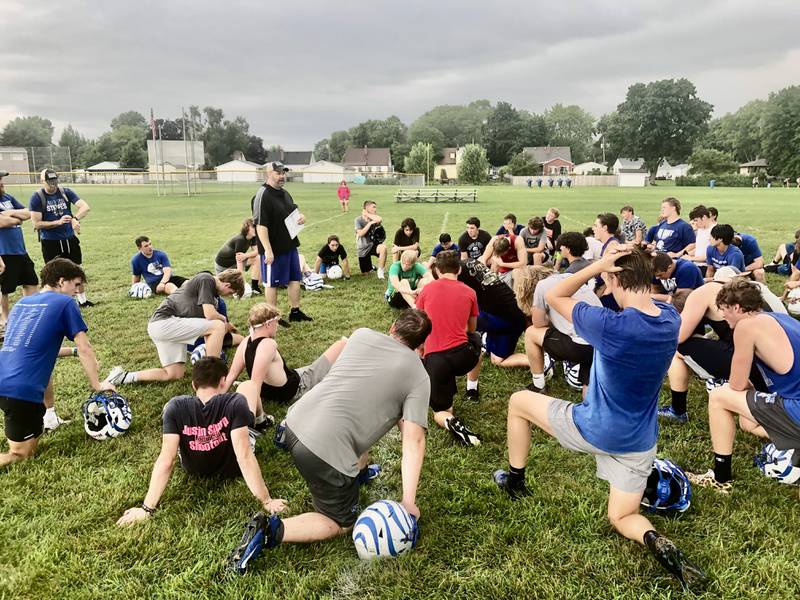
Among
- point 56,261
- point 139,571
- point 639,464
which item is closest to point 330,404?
point 139,571

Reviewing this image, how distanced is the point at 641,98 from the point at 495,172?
30.0 metres

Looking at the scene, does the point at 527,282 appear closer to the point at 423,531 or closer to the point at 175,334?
the point at 423,531

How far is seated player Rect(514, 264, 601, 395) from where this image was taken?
5.12m

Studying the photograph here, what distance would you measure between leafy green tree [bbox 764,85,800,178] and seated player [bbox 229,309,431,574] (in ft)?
297

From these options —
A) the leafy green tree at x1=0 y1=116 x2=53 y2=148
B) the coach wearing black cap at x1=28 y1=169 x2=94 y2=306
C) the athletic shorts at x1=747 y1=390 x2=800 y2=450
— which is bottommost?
the athletic shorts at x1=747 y1=390 x2=800 y2=450

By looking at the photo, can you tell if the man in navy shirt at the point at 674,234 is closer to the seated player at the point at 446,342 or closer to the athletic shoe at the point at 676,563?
the seated player at the point at 446,342

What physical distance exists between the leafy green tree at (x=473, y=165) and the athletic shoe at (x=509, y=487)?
7512cm

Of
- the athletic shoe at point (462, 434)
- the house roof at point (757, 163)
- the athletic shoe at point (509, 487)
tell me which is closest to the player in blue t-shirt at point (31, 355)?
the athletic shoe at point (462, 434)

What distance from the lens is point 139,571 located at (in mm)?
3225

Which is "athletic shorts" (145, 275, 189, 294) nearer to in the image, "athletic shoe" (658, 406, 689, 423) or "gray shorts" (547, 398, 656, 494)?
"gray shorts" (547, 398, 656, 494)

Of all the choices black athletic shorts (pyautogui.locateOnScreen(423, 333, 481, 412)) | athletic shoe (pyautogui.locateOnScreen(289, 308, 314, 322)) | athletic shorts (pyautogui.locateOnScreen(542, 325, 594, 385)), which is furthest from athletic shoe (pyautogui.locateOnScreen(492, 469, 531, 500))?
athletic shoe (pyautogui.locateOnScreen(289, 308, 314, 322))

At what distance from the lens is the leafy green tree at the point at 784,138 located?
7419 cm

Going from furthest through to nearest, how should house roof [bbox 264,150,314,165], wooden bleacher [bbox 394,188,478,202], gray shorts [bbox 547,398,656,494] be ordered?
house roof [bbox 264,150,314,165], wooden bleacher [bbox 394,188,478,202], gray shorts [bbox 547,398,656,494]

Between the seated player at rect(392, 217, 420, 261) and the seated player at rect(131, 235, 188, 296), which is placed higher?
the seated player at rect(392, 217, 420, 261)
